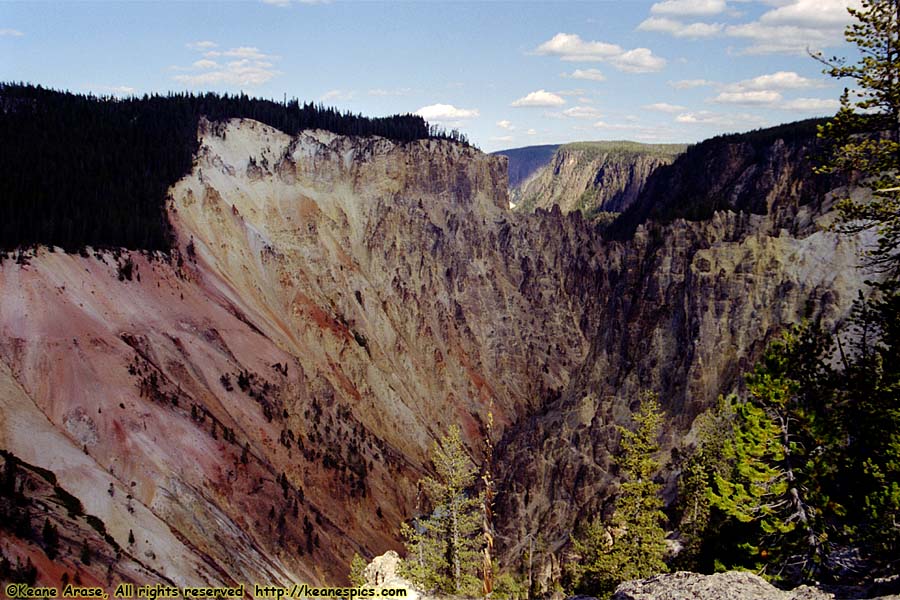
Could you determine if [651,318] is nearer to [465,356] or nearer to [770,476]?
[465,356]

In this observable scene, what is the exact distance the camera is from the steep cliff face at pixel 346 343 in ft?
142

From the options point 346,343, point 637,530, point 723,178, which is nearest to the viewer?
point 637,530

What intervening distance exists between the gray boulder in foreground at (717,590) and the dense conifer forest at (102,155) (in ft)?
155

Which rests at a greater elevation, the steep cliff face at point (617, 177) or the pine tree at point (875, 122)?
the steep cliff face at point (617, 177)

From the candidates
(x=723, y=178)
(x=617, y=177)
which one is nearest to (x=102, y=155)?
(x=723, y=178)

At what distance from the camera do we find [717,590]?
633 inches

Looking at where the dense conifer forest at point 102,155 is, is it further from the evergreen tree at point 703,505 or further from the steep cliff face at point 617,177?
the steep cliff face at point 617,177

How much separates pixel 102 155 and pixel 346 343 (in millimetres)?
27466

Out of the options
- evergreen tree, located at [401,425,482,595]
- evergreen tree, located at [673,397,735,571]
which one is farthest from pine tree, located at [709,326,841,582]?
evergreen tree, located at [401,425,482,595]

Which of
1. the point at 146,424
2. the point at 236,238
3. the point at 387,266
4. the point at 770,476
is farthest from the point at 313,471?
the point at 770,476

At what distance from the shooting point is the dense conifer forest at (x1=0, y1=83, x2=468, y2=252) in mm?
54031

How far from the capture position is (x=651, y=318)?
215ft

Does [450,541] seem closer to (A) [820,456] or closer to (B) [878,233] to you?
(A) [820,456]

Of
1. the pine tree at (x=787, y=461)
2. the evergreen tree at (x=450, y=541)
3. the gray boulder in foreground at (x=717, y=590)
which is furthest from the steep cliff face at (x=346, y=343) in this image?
the evergreen tree at (x=450, y=541)
